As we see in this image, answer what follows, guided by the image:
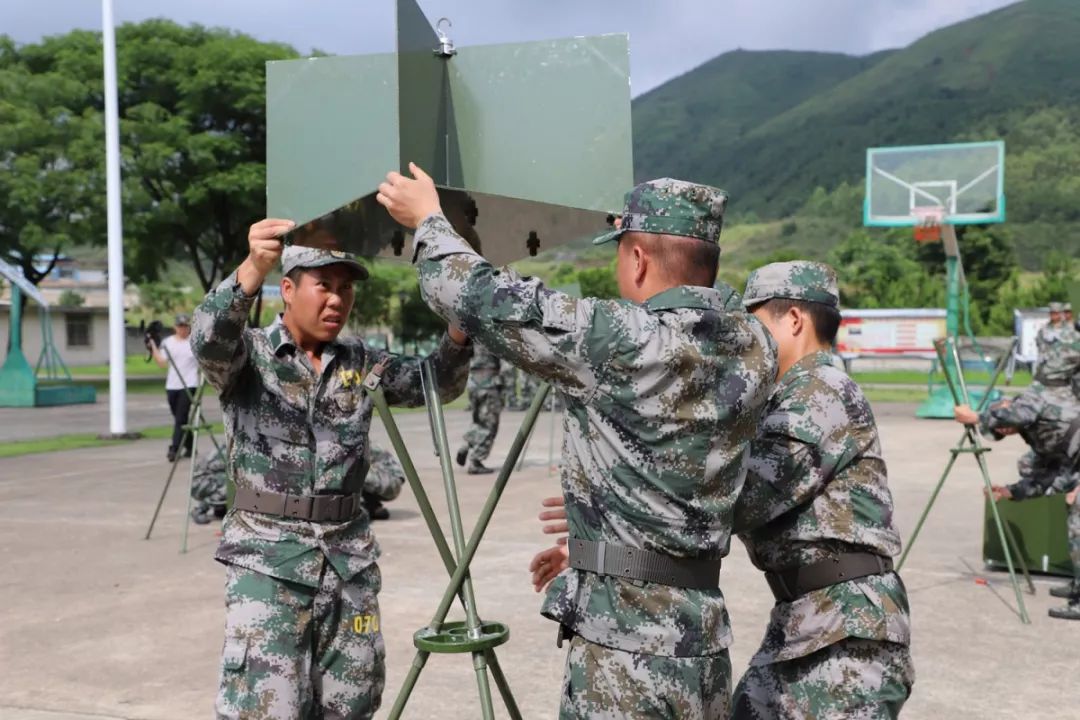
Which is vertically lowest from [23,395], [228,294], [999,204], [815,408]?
[23,395]

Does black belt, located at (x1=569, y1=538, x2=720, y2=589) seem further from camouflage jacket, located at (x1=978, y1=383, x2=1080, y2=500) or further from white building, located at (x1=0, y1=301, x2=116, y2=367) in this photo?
white building, located at (x1=0, y1=301, x2=116, y2=367)

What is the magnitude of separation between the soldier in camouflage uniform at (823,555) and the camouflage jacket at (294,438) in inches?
39.8

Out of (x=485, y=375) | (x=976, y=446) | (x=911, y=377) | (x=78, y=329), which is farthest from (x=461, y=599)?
(x=78, y=329)

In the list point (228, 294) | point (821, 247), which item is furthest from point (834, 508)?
point (821, 247)

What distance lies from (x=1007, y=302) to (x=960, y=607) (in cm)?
4587

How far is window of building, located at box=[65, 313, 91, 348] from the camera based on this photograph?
49906 mm

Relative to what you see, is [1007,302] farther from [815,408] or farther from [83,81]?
[815,408]

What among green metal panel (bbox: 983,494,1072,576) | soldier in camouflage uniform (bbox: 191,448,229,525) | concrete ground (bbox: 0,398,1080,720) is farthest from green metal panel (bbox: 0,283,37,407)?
green metal panel (bbox: 983,494,1072,576)

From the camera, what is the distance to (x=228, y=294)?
296 centimetres

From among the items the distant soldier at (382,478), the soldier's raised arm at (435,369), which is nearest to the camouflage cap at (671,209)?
the soldier's raised arm at (435,369)

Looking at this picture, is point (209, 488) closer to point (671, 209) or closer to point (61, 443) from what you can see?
point (61, 443)

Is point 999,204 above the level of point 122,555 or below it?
above

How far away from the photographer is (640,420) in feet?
7.38

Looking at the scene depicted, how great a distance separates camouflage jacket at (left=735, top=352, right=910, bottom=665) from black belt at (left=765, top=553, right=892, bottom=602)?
16 millimetres
